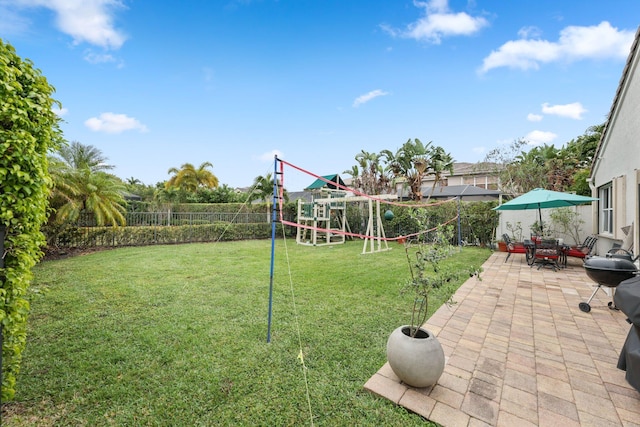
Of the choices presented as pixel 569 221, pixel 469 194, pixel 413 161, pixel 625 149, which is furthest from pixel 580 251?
pixel 469 194

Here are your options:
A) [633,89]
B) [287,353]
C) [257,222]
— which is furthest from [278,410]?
[257,222]

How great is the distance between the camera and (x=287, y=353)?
2846 mm

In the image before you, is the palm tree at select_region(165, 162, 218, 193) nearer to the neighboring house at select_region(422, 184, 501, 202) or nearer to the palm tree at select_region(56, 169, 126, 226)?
the palm tree at select_region(56, 169, 126, 226)

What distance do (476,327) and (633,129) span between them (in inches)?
220

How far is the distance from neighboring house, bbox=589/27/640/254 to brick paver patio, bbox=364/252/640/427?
2123mm

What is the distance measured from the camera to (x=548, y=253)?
692 cm

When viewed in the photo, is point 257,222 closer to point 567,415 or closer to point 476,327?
point 476,327

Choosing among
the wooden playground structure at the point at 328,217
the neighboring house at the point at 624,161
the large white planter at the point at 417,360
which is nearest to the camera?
the large white planter at the point at 417,360

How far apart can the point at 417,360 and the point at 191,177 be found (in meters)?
29.2

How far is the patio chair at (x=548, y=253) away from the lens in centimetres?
688

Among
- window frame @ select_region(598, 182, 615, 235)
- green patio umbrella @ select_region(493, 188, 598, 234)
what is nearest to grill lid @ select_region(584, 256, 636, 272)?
green patio umbrella @ select_region(493, 188, 598, 234)

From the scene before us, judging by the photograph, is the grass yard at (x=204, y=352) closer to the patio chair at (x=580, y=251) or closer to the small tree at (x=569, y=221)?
the patio chair at (x=580, y=251)

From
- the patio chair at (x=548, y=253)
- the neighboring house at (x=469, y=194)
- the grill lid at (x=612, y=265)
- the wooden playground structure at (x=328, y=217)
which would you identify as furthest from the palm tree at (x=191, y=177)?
the grill lid at (x=612, y=265)

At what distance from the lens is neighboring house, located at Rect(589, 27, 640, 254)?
5.12 metres
